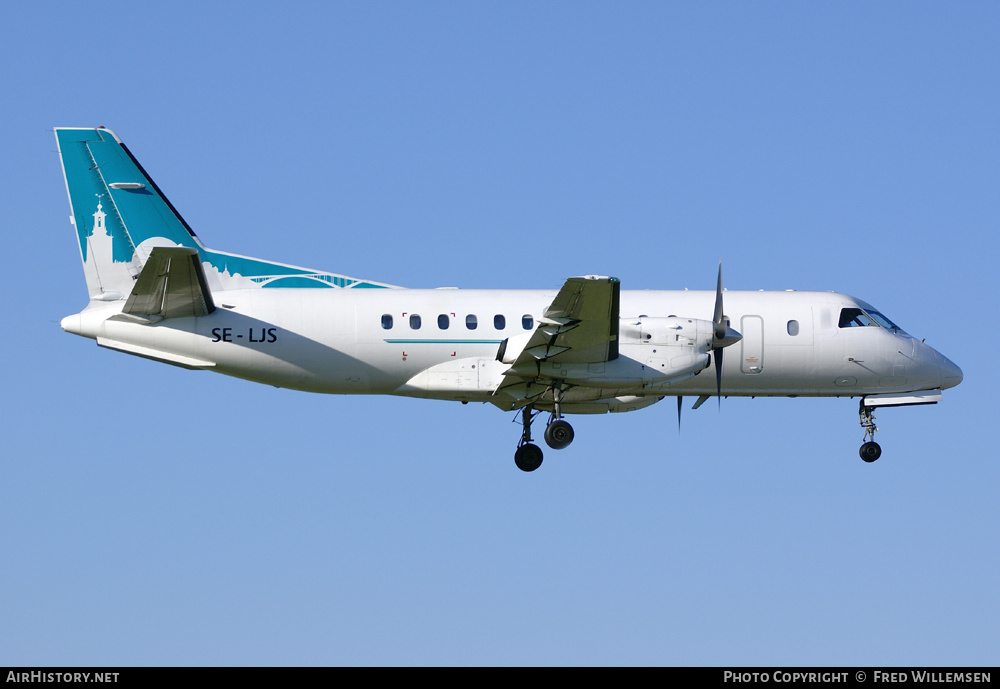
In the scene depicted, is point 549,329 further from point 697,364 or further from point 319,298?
point 319,298

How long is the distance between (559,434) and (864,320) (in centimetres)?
831

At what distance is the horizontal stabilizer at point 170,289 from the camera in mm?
23359

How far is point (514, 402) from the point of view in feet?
86.9

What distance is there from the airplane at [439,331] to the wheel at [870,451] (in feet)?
4.37

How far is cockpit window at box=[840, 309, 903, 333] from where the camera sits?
28125 millimetres

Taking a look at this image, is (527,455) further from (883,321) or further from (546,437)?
(883,321)

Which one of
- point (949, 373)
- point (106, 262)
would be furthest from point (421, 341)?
point (949, 373)

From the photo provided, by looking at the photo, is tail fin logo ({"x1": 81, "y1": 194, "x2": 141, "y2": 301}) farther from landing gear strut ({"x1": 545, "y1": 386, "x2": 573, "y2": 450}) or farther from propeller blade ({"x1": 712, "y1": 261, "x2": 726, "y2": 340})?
propeller blade ({"x1": 712, "y1": 261, "x2": 726, "y2": 340})

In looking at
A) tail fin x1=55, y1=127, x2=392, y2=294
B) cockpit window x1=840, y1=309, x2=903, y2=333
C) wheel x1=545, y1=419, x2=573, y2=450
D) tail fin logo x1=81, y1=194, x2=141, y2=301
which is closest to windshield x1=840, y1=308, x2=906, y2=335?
cockpit window x1=840, y1=309, x2=903, y2=333

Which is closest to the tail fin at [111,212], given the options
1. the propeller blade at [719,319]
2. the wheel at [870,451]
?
the propeller blade at [719,319]

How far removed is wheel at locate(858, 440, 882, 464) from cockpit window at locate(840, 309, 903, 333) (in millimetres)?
2807

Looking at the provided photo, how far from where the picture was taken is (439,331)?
1017 inches

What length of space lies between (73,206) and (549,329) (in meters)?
11.2
